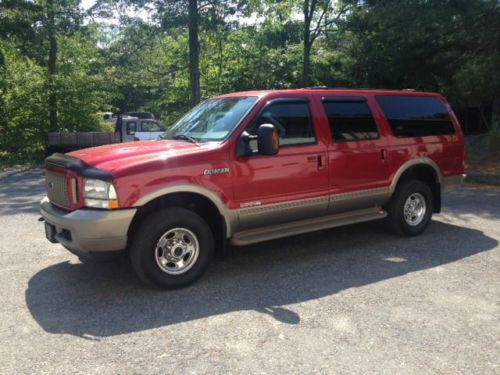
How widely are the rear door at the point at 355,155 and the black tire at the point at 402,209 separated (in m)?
0.25

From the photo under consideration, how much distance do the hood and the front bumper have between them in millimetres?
412

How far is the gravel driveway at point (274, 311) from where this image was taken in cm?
338

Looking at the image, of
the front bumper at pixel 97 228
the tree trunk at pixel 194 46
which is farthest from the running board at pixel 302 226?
the tree trunk at pixel 194 46

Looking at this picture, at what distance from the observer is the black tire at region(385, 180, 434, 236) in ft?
20.7

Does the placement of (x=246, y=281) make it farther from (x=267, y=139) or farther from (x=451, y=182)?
(x=451, y=182)

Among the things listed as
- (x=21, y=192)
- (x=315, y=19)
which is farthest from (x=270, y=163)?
(x=315, y=19)

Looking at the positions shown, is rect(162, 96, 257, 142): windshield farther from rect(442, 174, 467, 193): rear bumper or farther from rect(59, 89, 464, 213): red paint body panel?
rect(442, 174, 467, 193): rear bumper

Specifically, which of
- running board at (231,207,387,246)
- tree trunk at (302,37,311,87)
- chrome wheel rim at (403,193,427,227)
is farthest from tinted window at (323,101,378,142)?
tree trunk at (302,37,311,87)

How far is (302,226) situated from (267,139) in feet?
3.95

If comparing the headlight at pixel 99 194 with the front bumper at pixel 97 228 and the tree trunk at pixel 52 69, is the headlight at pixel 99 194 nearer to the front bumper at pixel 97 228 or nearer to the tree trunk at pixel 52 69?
the front bumper at pixel 97 228

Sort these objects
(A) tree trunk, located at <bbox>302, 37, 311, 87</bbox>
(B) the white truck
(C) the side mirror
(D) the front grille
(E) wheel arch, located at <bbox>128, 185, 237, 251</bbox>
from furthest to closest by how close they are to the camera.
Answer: (A) tree trunk, located at <bbox>302, 37, 311, 87</bbox> → (B) the white truck → (C) the side mirror → (D) the front grille → (E) wheel arch, located at <bbox>128, 185, 237, 251</bbox>

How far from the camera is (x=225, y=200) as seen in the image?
4.86m

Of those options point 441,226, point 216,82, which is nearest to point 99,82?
point 216,82

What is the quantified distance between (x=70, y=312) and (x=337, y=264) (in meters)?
2.79
